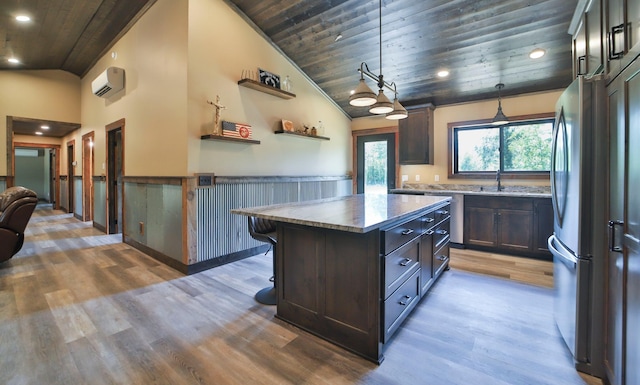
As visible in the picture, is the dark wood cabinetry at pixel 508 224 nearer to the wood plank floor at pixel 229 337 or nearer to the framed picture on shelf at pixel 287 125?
the wood plank floor at pixel 229 337

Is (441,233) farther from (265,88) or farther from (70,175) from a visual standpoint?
(70,175)

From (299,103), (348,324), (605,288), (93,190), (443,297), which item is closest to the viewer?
(605,288)

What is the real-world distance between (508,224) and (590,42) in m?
2.62

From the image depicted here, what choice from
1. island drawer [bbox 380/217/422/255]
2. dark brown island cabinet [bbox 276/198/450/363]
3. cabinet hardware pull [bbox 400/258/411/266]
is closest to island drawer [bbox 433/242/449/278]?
dark brown island cabinet [bbox 276/198/450/363]

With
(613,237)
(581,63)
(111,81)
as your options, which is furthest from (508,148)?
(111,81)

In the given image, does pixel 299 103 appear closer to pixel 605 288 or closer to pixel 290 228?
pixel 290 228

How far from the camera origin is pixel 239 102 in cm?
382

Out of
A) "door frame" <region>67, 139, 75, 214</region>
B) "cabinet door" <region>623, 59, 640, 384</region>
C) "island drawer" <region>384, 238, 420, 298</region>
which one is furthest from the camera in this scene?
"door frame" <region>67, 139, 75, 214</region>

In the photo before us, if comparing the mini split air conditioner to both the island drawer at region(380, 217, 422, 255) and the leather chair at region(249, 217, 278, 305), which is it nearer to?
the leather chair at region(249, 217, 278, 305)

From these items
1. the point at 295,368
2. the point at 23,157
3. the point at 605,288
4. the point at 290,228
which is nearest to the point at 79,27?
the point at 290,228

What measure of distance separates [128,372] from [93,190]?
596cm

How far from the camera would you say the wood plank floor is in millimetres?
1670

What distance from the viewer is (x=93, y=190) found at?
621 centimetres

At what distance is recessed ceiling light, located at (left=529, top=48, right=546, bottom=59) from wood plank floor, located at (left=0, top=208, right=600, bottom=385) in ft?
8.79
